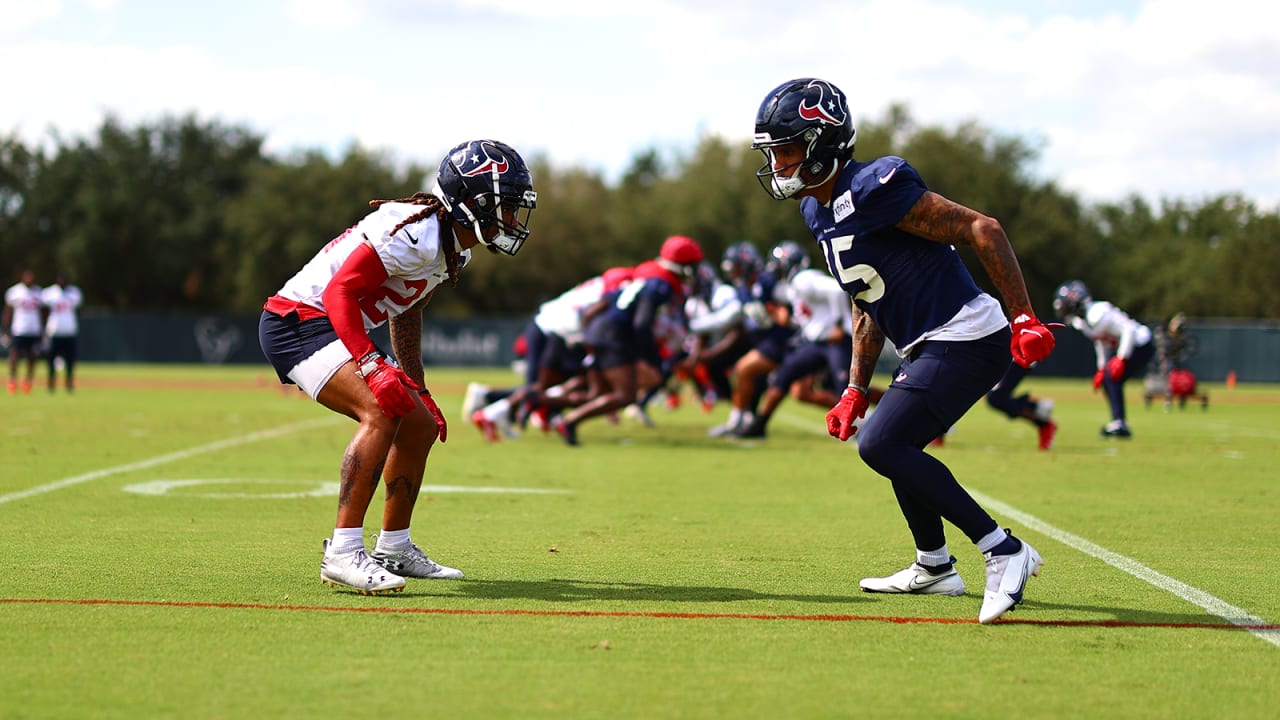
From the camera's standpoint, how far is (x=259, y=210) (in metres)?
62.2

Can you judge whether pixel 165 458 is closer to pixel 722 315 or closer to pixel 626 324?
pixel 626 324

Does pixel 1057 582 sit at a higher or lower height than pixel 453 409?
higher

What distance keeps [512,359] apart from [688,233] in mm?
19684

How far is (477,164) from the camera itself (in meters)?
5.89

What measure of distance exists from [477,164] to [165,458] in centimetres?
772

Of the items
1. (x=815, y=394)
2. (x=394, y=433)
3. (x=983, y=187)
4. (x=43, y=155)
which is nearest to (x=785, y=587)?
(x=394, y=433)

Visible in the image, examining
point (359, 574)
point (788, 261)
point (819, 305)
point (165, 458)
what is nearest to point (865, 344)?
point (359, 574)

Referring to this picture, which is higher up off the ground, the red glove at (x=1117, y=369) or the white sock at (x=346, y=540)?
the red glove at (x=1117, y=369)

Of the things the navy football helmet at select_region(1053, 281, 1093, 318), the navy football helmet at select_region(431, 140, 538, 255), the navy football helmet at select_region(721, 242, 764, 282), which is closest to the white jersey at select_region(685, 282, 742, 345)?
the navy football helmet at select_region(721, 242, 764, 282)

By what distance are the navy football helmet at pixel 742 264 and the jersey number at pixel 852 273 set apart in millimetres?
11577

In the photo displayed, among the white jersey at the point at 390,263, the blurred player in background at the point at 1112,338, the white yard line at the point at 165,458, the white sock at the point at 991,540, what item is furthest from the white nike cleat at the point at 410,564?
the blurred player in background at the point at 1112,338

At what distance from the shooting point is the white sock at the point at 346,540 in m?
5.88

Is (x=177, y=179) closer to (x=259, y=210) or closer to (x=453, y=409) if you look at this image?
(x=259, y=210)

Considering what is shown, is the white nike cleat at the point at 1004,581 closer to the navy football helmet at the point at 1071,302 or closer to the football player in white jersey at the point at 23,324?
the navy football helmet at the point at 1071,302
